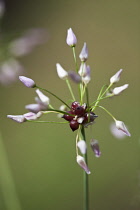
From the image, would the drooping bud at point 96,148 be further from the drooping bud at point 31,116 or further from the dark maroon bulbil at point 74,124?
the drooping bud at point 31,116

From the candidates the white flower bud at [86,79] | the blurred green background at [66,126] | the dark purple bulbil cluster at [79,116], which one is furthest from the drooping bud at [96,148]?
the blurred green background at [66,126]

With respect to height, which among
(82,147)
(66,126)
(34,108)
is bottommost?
(82,147)

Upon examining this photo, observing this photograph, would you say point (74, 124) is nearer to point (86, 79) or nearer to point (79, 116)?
point (79, 116)

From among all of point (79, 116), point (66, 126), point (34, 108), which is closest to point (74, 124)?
point (79, 116)

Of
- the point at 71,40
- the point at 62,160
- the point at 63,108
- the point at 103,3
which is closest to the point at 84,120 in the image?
the point at 63,108

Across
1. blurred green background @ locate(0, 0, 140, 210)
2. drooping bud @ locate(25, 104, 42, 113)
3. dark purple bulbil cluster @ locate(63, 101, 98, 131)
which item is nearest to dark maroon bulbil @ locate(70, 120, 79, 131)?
dark purple bulbil cluster @ locate(63, 101, 98, 131)

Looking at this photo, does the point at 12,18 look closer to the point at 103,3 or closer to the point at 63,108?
the point at 103,3
